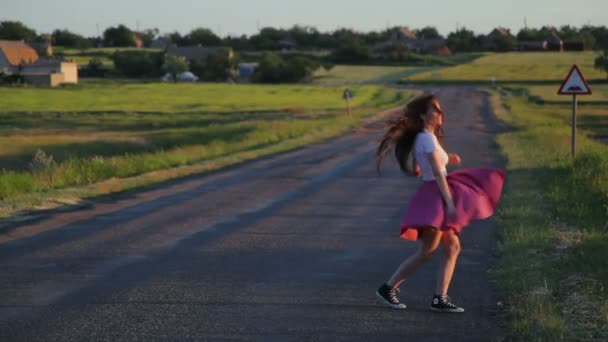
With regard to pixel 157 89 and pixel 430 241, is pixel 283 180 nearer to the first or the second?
pixel 430 241

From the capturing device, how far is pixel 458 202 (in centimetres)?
721

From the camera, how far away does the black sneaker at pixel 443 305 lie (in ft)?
24.2

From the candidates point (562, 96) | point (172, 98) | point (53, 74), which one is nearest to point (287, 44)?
point (53, 74)

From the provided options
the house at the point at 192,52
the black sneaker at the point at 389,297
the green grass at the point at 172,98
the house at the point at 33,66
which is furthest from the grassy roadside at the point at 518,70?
the black sneaker at the point at 389,297

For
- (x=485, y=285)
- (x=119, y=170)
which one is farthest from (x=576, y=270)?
(x=119, y=170)

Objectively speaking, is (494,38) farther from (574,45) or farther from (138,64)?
(138,64)

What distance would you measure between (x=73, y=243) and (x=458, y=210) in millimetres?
5195

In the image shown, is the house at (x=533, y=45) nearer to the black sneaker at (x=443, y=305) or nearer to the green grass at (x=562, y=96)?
the green grass at (x=562, y=96)

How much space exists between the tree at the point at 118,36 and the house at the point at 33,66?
60910 mm

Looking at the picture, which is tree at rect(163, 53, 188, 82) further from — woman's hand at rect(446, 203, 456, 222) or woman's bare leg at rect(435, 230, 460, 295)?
woman's hand at rect(446, 203, 456, 222)

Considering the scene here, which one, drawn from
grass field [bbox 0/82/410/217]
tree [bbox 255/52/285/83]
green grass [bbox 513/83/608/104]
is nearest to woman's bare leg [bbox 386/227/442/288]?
grass field [bbox 0/82/410/217]

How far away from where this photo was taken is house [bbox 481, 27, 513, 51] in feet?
494

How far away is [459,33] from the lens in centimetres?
18362

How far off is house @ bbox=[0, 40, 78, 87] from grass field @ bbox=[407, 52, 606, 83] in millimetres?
38017
